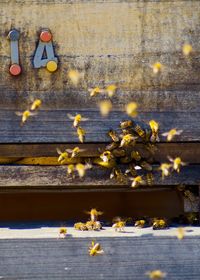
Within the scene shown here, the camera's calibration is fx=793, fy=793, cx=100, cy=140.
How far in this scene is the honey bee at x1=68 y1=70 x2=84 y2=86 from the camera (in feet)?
11.4

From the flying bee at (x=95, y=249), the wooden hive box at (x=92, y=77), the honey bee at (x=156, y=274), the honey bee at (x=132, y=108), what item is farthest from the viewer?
the wooden hive box at (x=92, y=77)

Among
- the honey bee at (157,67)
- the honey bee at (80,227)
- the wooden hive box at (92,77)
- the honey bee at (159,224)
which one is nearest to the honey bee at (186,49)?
the wooden hive box at (92,77)

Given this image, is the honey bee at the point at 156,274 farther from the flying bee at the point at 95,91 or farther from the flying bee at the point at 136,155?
the flying bee at the point at 95,91

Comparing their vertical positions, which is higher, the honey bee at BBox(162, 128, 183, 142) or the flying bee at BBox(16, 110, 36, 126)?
the flying bee at BBox(16, 110, 36, 126)

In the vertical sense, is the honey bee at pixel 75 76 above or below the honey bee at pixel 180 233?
above

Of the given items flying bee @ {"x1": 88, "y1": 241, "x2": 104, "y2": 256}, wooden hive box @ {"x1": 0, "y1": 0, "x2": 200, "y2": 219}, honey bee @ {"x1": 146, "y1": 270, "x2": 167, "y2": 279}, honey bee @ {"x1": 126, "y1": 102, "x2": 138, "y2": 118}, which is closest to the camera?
honey bee @ {"x1": 146, "y1": 270, "x2": 167, "y2": 279}

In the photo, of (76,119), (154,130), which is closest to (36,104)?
(76,119)

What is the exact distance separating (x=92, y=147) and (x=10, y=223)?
0.54m

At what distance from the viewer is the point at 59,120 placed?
3611 mm

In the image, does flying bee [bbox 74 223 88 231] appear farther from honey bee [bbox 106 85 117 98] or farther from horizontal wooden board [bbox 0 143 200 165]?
honey bee [bbox 106 85 117 98]

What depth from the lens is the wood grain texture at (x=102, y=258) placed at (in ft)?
10.7

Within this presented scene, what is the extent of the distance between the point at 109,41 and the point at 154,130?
45 centimetres

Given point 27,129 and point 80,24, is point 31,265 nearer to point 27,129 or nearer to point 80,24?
point 27,129

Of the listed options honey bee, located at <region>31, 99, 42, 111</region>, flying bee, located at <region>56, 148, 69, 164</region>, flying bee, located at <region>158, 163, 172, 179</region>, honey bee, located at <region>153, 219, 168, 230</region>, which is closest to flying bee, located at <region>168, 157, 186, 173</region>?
flying bee, located at <region>158, 163, 172, 179</region>
